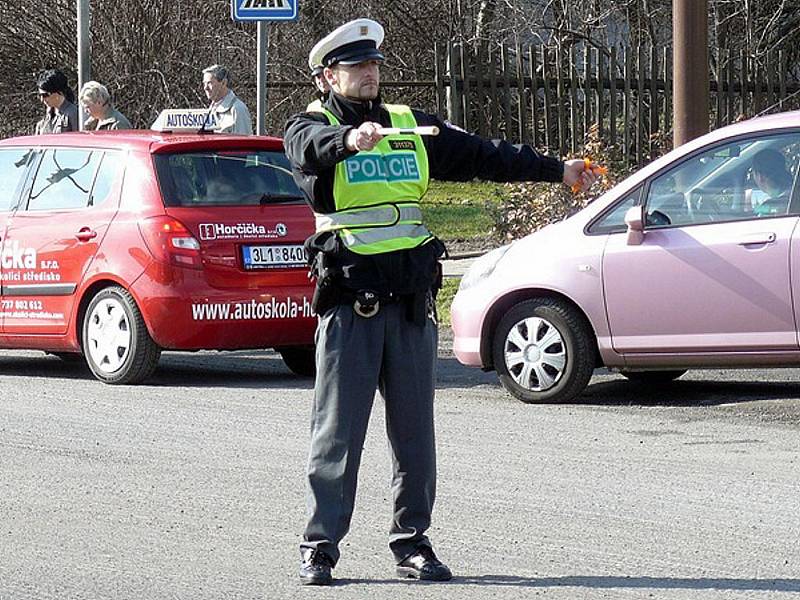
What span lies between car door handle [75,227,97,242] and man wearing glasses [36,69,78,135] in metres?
3.56

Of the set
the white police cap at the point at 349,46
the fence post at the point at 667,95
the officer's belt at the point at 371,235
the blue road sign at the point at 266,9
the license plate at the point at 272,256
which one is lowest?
the license plate at the point at 272,256

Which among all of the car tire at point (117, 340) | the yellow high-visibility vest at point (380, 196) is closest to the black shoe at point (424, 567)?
the yellow high-visibility vest at point (380, 196)

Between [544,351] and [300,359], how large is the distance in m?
2.25

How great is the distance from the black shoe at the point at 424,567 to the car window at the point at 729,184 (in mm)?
4084

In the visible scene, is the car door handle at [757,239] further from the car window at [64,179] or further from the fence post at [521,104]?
the fence post at [521,104]

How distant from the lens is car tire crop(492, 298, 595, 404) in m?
10.1

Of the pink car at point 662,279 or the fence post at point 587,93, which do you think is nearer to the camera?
the pink car at point 662,279

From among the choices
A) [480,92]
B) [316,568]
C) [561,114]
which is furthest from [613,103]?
[316,568]

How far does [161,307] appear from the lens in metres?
11.1

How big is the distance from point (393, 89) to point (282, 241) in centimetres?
1369

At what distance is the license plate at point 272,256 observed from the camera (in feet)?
36.7

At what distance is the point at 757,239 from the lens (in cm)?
956

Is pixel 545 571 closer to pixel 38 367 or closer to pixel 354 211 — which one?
pixel 354 211

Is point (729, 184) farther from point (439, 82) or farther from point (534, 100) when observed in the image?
point (439, 82)
